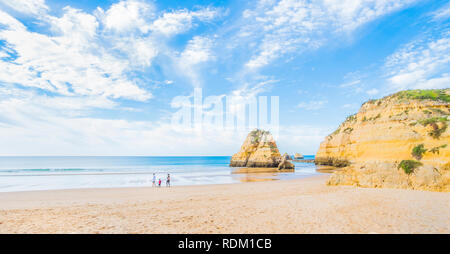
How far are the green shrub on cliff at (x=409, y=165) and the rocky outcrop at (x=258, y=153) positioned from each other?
39493mm

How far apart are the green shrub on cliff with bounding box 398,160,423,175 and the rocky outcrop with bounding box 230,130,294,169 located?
130ft

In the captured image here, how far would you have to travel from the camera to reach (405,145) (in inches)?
601

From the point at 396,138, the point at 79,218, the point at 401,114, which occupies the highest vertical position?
the point at 401,114

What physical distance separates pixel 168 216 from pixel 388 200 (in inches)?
417

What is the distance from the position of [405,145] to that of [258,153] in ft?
143

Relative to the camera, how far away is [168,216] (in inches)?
361

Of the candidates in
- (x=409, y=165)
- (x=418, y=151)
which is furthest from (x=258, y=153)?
(x=418, y=151)

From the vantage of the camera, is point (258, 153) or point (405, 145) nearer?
point (405, 145)

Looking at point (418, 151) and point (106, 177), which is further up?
point (418, 151)

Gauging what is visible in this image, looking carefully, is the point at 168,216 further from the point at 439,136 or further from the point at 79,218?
the point at 439,136

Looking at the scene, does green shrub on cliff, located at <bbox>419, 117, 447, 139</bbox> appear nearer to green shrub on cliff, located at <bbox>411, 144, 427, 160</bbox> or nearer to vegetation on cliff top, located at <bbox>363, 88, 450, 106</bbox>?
green shrub on cliff, located at <bbox>411, 144, 427, 160</bbox>

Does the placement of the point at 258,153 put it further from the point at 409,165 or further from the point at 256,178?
the point at 409,165

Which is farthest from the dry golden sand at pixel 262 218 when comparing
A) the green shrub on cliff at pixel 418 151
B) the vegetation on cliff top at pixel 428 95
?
the vegetation on cliff top at pixel 428 95
